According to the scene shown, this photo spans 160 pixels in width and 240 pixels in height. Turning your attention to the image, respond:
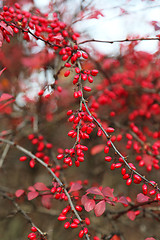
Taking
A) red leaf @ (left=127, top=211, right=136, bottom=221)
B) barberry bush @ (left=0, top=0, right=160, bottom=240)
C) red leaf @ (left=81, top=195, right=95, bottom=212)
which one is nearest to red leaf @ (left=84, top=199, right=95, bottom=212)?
red leaf @ (left=81, top=195, right=95, bottom=212)

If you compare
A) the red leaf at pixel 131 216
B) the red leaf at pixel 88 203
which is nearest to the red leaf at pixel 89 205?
the red leaf at pixel 88 203

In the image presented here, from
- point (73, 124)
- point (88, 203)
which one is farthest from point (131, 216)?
point (73, 124)

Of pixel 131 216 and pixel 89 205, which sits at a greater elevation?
pixel 89 205

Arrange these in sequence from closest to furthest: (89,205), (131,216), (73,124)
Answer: (89,205), (131,216), (73,124)

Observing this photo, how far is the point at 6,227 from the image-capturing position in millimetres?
2670

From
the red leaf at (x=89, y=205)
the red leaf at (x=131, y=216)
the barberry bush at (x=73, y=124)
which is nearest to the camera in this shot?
the red leaf at (x=89, y=205)

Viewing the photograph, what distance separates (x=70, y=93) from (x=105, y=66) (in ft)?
2.14

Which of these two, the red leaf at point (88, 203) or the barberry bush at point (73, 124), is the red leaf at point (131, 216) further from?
the barberry bush at point (73, 124)

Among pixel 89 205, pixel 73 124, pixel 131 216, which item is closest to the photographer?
pixel 89 205

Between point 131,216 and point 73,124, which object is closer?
point 131,216

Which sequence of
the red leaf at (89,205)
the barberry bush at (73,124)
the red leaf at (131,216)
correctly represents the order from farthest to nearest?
the barberry bush at (73,124) → the red leaf at (131,216) → the red leaf at (89,205)

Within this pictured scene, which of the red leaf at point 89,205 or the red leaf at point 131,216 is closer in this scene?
the red leaf at point 89,205

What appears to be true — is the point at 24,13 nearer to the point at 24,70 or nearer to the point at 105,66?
the point at 24,70

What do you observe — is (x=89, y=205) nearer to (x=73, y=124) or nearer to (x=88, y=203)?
(x=88, y=203)
